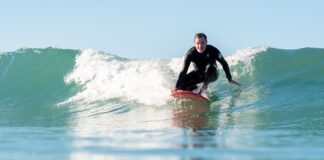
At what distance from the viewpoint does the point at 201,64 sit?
38.0 ft

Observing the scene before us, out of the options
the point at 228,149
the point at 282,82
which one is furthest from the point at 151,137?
the point at 282,82

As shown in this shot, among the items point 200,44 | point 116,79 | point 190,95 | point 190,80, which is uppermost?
point 200,44

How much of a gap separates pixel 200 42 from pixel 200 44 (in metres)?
0.06

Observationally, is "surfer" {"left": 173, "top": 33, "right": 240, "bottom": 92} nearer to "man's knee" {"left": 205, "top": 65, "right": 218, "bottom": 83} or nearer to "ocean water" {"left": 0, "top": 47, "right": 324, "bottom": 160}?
"man's knee" {"left": 205, "top": 65, "right": 218, "bottom": 83}

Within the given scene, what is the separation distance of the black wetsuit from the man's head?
0.11m

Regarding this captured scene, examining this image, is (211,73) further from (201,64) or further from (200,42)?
(200,42)

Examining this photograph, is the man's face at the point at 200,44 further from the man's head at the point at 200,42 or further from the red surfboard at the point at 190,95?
the red surfboard at the point at 190,95

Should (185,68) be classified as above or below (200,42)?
below

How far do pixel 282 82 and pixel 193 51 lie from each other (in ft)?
7.98

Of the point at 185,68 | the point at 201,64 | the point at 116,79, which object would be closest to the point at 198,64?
the point at 201,64

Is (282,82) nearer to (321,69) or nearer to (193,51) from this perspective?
(321,69)

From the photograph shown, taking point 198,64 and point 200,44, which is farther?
point 198,64

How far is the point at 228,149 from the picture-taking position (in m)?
5.72

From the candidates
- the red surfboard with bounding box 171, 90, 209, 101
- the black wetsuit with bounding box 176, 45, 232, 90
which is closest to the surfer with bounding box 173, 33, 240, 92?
the black wetsuit with bounding box 176, 45, 232, 90
